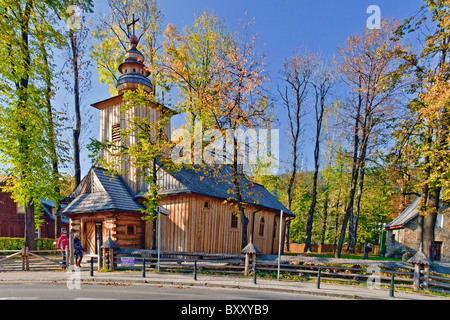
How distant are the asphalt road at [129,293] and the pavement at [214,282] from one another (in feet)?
1.48

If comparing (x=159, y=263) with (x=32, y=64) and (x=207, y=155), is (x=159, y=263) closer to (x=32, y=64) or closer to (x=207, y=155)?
(x=207, y=155)

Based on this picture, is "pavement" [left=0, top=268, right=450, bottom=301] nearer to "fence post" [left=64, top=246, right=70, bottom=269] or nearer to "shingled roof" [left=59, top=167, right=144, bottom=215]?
"fence post" [left=64, top=246, right=70, bottom=269]

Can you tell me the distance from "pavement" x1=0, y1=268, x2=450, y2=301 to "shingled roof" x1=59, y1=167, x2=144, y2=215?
4256 mm

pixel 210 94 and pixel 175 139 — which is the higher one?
pixel 210 94

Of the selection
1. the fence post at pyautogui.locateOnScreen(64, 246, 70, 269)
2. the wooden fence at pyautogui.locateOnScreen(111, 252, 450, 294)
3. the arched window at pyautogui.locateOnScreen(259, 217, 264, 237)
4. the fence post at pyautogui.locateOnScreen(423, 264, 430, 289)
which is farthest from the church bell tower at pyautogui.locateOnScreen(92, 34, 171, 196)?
the fence post at pyautogui.locateOnScreen(423, 264, 430, 289)

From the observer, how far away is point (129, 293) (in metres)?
8.78

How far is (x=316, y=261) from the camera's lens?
12.1 metres

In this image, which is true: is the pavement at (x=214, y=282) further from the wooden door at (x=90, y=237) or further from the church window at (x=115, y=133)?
the church window at (x=115, y=133)

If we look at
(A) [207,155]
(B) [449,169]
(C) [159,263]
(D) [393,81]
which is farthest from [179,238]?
(D) [393,81]

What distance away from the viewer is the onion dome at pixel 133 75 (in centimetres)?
1966

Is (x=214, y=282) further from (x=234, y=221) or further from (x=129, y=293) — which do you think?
(x=234, y=221)

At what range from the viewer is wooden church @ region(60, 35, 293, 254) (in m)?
16.5

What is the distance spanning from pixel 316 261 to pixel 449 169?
6.88 meters

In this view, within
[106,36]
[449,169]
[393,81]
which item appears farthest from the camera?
[106,36]
